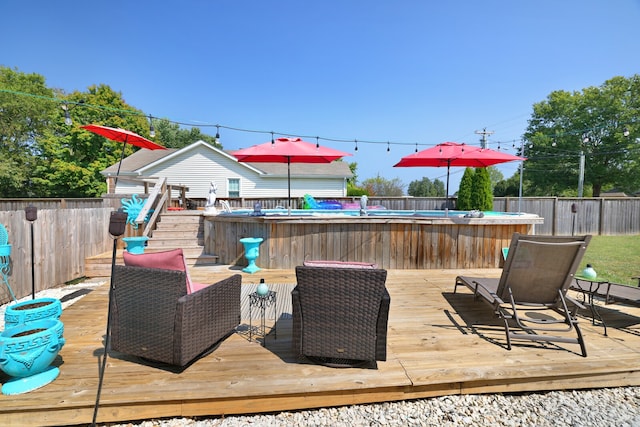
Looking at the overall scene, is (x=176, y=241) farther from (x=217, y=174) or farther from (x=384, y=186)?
(x=384, y=186)

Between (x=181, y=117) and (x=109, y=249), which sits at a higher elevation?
(x=181, y=117)

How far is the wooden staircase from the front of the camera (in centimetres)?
608

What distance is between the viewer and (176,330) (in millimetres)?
2178

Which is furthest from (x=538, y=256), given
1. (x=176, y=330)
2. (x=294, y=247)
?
(x=294, y=247)

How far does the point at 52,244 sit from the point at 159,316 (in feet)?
16.1

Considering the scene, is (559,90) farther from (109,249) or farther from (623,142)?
(109,249)

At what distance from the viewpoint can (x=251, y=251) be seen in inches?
217

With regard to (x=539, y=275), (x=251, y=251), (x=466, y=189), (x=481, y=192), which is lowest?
(x=251, y=251)

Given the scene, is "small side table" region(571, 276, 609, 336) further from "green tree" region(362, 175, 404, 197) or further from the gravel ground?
"green tree" region(362, 175, 404, 197)

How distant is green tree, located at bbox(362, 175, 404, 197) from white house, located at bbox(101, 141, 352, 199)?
667 inches

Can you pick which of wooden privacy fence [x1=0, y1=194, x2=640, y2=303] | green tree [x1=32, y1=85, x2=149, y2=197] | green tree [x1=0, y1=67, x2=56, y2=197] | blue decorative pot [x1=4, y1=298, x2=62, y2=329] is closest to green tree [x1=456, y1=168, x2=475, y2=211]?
wooden privacy fence [x1=0, y1=194, x2=640, y2=303]

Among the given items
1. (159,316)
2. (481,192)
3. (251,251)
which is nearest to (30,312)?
(159,316)

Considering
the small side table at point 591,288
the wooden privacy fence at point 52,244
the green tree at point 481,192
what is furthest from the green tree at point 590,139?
the wooden privacy fence at point 52,244

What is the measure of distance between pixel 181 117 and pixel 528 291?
470 inches
